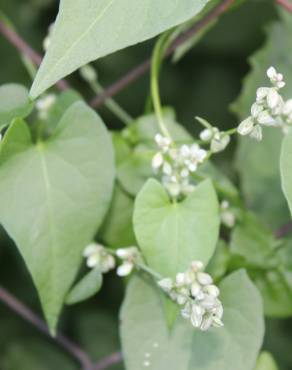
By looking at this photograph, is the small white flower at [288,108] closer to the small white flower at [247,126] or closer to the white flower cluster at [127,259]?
the small white flower at [247,126]

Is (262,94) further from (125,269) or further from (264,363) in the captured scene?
(264,363)

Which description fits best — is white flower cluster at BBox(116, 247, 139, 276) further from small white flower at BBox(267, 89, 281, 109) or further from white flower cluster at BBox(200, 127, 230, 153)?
small white flower at BBox(267, 89, 281, 109)

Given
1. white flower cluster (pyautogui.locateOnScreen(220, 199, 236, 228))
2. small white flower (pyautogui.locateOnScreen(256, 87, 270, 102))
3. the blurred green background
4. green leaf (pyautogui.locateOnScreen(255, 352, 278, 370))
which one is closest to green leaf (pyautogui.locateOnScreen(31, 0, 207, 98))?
small white flower (pyautogui.locateOnScreen(256, 87, 270, 102))

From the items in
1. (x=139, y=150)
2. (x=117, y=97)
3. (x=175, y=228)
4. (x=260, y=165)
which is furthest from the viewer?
(x=117, y=97)

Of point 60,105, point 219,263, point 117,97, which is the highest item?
point 60,105

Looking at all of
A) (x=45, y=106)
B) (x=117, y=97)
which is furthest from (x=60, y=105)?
(x=117, y=97)

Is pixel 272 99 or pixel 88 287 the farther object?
pixel 88 287
